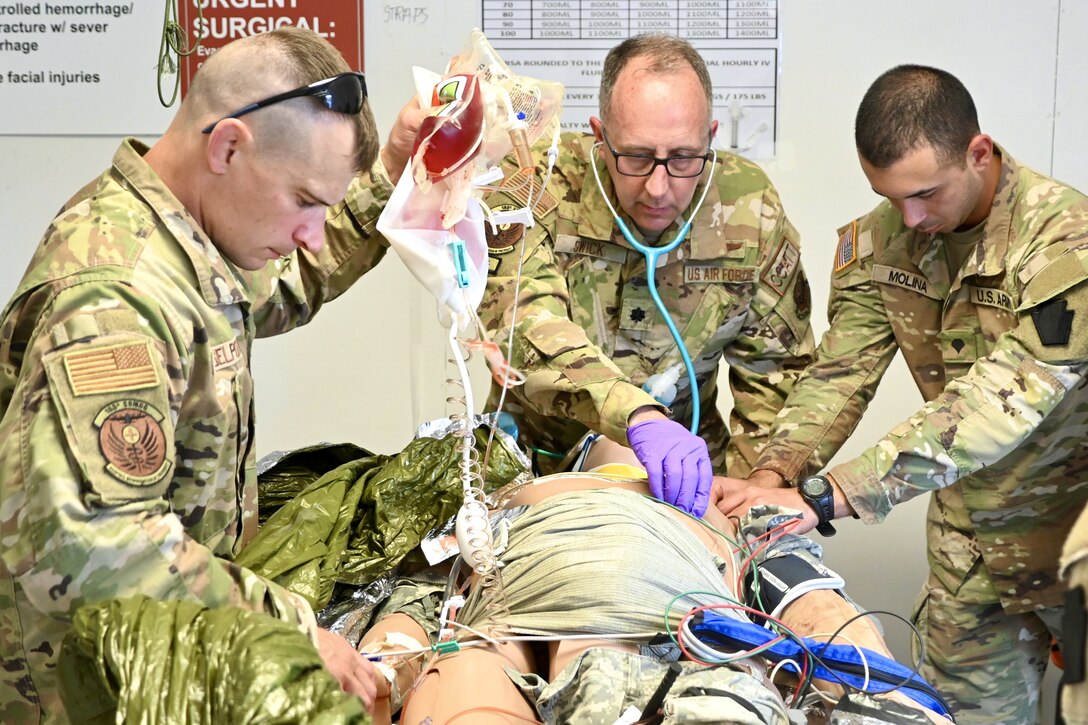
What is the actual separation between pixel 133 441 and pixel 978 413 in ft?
5.54

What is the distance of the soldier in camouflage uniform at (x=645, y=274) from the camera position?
231 centimetres

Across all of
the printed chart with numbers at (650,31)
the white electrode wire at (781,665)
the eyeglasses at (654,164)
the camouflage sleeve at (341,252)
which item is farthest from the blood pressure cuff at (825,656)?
the printed chart with numbers at (650,31)

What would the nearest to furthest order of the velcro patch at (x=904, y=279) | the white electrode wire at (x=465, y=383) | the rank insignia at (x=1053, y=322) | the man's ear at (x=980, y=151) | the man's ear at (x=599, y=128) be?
1. the white electrode wire at (x=465, y=383)
2. the rank insignia at (x=1053, y=322)
3. the man's ear at (x=980, y=151)
4. the man's ear at (x=599, y=128)
5. the velcro patch at (x=904, y=279)

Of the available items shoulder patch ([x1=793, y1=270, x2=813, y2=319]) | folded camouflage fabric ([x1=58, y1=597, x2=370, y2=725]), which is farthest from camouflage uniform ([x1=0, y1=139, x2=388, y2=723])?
shoulder patch ([x1=793, y1=270, x2=813, y2=319])

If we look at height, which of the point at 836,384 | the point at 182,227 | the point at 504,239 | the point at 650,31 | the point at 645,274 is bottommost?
the point at 836,384

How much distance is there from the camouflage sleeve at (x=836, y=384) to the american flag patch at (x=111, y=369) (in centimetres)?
153

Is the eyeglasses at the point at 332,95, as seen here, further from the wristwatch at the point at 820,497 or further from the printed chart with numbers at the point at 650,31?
the printed chart with numbers at the point at 650,31

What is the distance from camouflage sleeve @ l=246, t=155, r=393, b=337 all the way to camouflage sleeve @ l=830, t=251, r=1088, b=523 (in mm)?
1086

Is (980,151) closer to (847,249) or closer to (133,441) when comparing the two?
(847,249)

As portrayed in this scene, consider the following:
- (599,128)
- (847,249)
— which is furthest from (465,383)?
(847,249)

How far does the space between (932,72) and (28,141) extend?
295 cm

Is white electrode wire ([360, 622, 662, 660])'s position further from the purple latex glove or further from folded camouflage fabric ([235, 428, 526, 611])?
the purple latex glove

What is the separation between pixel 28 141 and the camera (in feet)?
12.2

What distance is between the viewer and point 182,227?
60.2 inches
